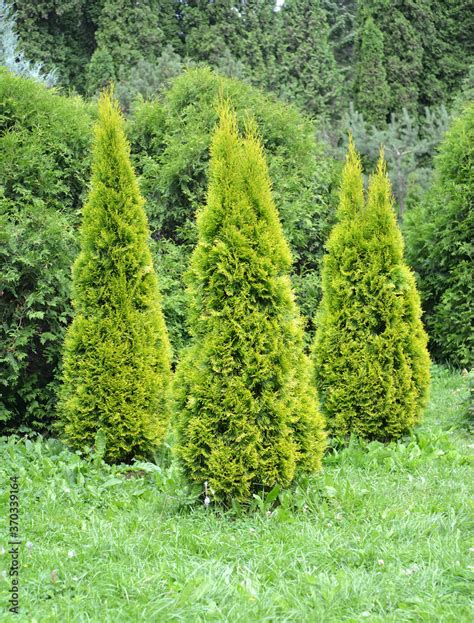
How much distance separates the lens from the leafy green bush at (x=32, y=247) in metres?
5.50

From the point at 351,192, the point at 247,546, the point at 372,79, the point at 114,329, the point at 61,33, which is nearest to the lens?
the point at 247,546

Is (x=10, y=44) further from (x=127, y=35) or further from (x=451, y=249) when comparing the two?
(x=451, y=249)

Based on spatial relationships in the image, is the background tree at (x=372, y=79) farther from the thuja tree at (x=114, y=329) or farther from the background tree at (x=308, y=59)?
the thuja tree at (x=114, y=329)

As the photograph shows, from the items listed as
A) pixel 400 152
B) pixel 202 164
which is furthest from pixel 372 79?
pixel 202 164

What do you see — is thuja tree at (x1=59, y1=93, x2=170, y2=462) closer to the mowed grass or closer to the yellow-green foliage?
the mowed grass

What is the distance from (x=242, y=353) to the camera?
398 cm

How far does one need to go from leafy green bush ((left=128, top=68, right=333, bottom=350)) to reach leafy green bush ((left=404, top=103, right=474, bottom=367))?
176 cm

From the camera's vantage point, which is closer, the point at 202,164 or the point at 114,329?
Result: the point at 114,329

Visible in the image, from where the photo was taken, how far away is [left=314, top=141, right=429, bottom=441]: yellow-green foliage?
566cm

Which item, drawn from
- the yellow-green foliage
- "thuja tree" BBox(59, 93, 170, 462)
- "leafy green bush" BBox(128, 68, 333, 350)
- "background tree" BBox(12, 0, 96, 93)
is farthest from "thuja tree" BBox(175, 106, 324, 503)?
"background tree" BBox(12, 0, 96, 93)

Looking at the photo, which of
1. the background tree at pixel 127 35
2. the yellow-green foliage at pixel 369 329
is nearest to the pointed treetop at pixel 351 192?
the yellow-green foliage at pixel 369 329

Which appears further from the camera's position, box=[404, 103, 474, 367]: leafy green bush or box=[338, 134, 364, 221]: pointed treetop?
box=[404, 103, 474, 367]: leafy green bush

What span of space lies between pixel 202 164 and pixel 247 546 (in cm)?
526

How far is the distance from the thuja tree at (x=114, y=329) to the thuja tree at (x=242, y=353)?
1109 mm
